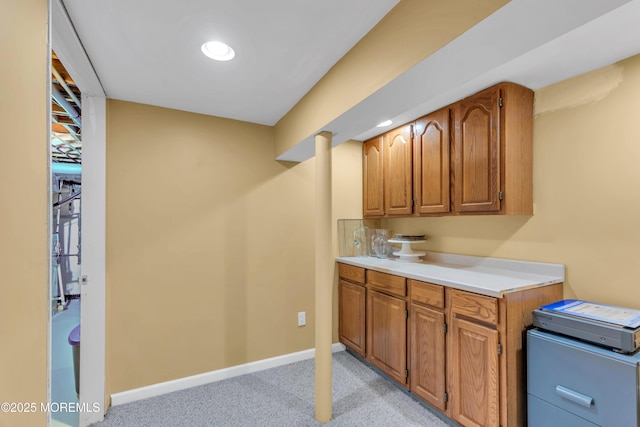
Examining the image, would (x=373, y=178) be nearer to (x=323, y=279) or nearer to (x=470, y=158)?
(x=470, y=158)

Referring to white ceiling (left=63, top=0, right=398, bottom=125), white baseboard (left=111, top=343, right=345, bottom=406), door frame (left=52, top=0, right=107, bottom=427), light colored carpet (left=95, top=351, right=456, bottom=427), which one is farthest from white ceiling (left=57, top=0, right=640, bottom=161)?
white baseboard (left=111, top=343, right=345, bottom=406)

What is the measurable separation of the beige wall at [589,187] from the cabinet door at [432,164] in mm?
510

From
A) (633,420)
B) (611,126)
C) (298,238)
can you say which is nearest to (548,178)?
(611,126)

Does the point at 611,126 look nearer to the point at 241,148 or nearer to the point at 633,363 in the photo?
the point at 633,363

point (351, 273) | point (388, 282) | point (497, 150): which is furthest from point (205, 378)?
point (497, 150)

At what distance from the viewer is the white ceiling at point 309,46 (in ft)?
3.15

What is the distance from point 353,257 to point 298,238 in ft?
2.07

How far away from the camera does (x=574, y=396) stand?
4.47 ft

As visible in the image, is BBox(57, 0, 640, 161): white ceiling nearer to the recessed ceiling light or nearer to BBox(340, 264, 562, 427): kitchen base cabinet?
the recessed ceiling light

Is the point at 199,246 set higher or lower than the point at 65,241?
higher

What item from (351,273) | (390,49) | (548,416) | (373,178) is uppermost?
(390,49)

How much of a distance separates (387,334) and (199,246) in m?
1.68

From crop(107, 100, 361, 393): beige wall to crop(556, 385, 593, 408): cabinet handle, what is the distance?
1.89 metres

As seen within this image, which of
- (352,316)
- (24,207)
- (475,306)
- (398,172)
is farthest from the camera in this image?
(352,316)
